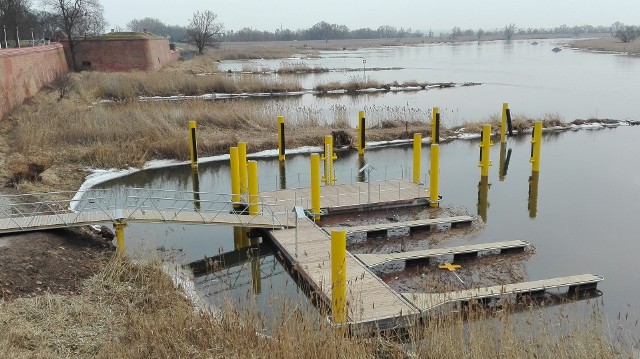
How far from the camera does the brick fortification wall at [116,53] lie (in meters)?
47.9

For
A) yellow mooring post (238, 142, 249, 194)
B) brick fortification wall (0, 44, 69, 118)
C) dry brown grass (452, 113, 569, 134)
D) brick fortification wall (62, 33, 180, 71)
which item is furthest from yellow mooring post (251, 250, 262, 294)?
brick fortification wall (62, 33, 180, 71)

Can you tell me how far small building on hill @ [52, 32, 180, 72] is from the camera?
47844 mm

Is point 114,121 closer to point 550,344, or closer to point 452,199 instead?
point 452,199

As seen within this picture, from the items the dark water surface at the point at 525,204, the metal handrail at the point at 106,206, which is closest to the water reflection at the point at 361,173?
the dark water surface at the point at 525,204

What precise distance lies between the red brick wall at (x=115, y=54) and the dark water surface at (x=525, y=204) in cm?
3133

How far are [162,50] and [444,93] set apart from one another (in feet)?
103

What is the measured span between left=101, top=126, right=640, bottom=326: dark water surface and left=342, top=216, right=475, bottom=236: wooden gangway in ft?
Result: 2.17

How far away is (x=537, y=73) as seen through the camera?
58.0 metres

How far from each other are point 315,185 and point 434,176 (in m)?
3.22

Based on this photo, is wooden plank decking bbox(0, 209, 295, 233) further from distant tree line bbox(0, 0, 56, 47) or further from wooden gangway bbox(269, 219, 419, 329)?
distant tree line bbox(0, 0, 56, 47)

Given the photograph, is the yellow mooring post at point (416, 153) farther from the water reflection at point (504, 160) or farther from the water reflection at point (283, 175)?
the water reflection at point (283, 175)

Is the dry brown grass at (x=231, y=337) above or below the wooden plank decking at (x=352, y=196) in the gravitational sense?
above

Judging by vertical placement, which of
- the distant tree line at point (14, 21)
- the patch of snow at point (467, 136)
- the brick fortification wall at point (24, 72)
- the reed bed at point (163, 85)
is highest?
the distant tree line at point (14, 21)

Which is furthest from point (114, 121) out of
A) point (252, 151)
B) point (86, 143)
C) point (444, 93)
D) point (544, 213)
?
point (444, 93)
